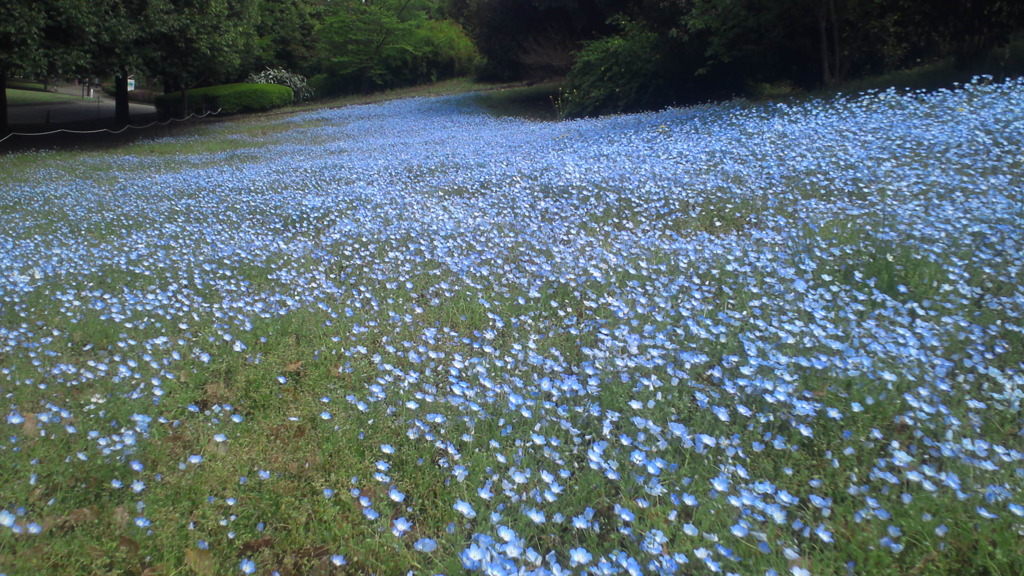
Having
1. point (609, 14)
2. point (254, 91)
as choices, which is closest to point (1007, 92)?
point (609, 14)

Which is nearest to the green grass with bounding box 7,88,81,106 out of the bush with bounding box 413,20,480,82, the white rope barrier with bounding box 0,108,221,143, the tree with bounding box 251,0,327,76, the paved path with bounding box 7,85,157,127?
the paved path with bounding box 7,85,157,127

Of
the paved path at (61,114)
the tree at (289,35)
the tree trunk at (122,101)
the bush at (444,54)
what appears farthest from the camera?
the tree at (289,35)

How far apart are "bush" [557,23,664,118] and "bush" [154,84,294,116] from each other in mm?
16349

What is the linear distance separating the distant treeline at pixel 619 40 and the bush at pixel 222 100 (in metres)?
1.48

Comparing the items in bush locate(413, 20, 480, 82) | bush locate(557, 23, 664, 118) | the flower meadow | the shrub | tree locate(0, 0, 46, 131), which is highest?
bush locate(413, 20, 480, 82)

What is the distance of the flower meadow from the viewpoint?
7.93 feet

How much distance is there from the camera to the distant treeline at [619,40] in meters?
13.0

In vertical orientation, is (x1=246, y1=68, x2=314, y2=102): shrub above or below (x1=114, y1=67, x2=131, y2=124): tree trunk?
above

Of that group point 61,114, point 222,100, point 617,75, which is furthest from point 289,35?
point 617,75

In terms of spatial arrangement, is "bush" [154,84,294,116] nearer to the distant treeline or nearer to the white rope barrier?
the white rope barrier

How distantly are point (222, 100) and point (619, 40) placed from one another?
18867mm

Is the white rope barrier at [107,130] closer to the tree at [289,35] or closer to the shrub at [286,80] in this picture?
the shrub at [286,80]

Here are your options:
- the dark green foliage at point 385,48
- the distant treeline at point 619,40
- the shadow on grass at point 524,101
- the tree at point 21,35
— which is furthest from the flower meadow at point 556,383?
the dark green foliage at point 385,48

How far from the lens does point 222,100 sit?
29281 mm
